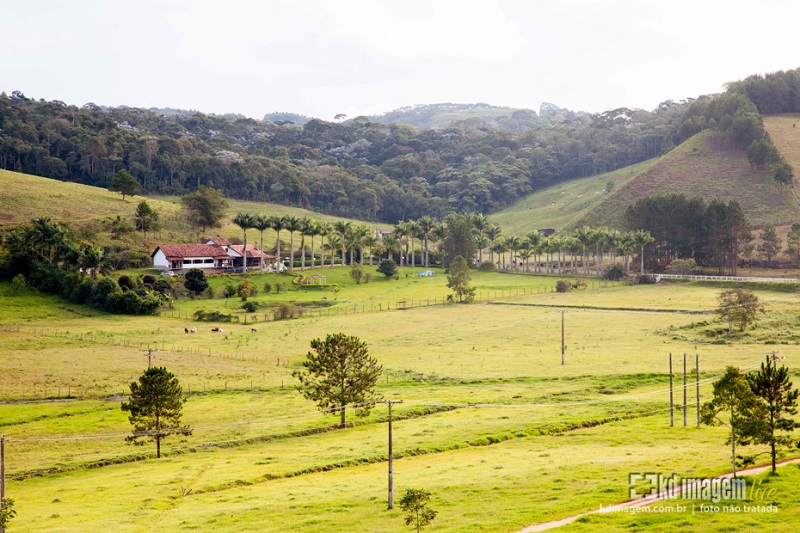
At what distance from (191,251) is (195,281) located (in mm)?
16995

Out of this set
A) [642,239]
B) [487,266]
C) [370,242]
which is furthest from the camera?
[487,266]

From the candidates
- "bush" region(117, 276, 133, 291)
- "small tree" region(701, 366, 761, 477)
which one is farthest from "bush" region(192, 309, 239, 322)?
"small tree" region(701, 366, 761, 477)

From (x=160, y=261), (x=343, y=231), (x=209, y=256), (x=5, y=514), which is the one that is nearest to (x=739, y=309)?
(x=5, y=514)

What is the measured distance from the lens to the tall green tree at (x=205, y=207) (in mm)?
156875

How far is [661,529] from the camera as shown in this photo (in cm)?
3150

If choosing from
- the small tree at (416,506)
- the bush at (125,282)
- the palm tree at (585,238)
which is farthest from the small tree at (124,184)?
the small tree at (416,506)

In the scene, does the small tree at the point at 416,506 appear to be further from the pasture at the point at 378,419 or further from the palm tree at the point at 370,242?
the palm tree at the point at 370,242

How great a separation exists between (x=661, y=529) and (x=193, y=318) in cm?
8525

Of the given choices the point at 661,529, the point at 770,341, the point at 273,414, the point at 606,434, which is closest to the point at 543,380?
the point at 606,434

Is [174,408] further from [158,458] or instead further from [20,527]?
[20,527]

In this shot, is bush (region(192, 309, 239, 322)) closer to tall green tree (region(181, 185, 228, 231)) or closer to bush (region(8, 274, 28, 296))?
bush (region(8, 274, 28, 296))

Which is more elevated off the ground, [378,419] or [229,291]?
[229,291]

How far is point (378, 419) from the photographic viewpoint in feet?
202

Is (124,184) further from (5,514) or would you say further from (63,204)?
(5,514)
